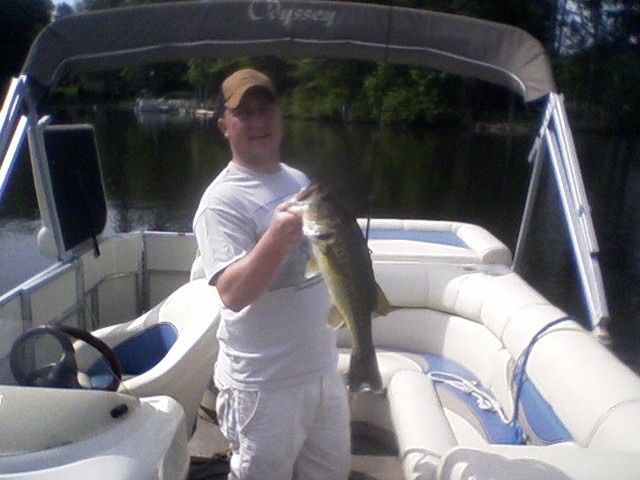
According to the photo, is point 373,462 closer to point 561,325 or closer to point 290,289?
point 561,325

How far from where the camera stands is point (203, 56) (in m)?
4.10

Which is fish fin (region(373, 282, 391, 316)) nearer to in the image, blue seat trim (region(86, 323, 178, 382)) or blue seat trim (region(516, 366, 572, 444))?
blue seat trim (region(516, 366, 572, 444))

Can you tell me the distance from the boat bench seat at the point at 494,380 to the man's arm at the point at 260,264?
31.2 inches

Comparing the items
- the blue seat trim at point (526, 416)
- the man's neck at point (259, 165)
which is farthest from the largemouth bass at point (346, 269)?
the blue seat trim at point (526, 416)

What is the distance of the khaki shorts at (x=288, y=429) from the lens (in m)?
2.47

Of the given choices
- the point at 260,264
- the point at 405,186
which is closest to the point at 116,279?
the point at 260,264

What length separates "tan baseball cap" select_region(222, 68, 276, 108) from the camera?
244 cm

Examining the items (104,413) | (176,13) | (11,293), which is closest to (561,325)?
(104,413)

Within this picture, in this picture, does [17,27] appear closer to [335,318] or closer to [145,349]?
[145,349]

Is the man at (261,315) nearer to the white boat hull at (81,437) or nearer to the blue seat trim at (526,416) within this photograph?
the white boat hull at (81,437)

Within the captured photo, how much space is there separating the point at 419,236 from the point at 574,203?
7.11ft

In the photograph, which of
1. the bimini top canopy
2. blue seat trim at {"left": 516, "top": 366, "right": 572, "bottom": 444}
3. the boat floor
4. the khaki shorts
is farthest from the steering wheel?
blue seat trim at {"left": 516, "top": 366, "right": 572, "bottom": 444}

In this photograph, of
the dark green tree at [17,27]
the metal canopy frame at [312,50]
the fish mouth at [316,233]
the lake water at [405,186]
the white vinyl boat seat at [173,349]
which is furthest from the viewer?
the dark green tree at [17,27]

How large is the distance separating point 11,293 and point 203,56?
5.44 ft
